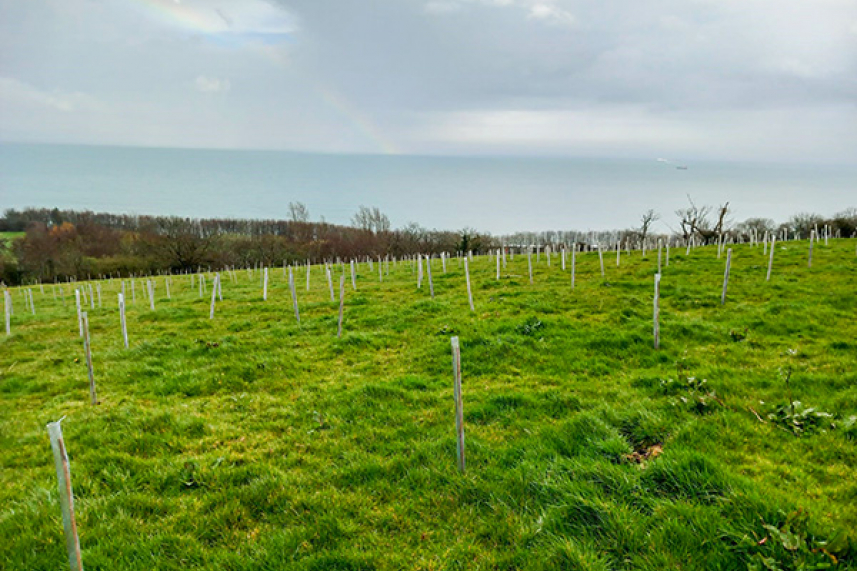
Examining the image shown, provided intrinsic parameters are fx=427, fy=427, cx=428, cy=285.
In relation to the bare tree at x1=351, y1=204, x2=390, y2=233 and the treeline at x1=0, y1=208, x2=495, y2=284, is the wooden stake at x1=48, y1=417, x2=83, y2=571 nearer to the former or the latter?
the treeline at x1=0, y1=208, x2=495, y2=284

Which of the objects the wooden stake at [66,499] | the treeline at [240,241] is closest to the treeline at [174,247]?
the treeline at [240,241]

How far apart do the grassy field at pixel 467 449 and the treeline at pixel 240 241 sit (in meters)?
49.3

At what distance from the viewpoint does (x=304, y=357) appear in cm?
1044

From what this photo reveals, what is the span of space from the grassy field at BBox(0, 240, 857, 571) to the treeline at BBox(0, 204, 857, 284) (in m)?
49.3

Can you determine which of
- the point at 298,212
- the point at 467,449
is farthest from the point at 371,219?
the point at 467,449

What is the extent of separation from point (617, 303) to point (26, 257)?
8643cm

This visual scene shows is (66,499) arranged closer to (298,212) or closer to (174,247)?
(174,247)

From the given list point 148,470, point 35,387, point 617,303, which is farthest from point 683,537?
point 35,387

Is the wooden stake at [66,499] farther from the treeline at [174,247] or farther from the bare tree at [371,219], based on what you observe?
the bare tree at [371,219]

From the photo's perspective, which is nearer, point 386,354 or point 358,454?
point 358,454

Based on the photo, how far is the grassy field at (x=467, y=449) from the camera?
12.5 feet

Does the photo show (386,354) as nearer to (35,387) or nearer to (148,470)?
(148,470)

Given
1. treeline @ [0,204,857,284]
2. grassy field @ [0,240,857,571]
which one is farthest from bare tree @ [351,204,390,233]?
grassy field @ [0,240,857,571]

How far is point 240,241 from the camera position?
8588 cm
